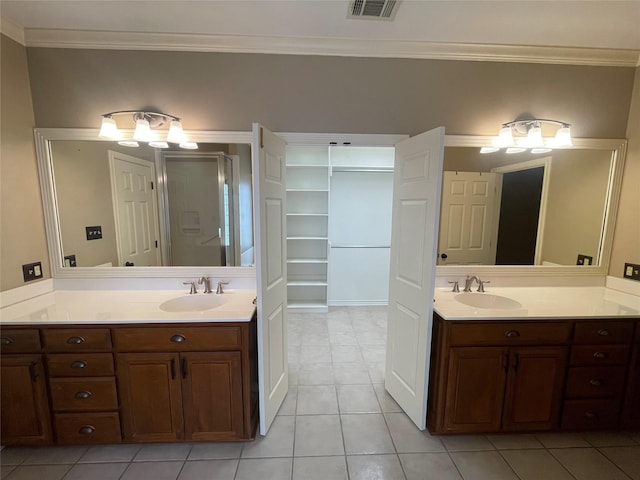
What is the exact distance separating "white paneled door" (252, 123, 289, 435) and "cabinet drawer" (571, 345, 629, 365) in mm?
1961

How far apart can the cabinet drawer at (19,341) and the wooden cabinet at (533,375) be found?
2.43 meters

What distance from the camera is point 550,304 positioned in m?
1.95

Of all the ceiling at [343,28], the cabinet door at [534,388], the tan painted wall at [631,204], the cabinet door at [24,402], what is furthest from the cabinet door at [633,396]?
the cabinet door at [24,402]

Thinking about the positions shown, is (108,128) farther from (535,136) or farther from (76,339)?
(535,136)

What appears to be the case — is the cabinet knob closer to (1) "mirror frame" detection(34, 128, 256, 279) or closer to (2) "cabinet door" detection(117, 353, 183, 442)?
(2) "cabinet door" detection(117, 353, 183, 442)

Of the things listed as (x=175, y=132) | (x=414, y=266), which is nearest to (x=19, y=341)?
(x=175, y=132)

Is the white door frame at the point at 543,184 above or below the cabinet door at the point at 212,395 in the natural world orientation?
above

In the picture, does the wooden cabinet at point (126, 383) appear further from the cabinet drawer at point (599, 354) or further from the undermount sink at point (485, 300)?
the cabinet drawer at point (599, 354)

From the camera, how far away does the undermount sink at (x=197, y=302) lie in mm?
2036

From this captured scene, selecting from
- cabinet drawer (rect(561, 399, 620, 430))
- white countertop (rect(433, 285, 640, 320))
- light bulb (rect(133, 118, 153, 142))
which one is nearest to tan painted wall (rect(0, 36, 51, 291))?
light bulb (rect(133, 118, 153, 142))

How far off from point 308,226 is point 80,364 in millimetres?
2872

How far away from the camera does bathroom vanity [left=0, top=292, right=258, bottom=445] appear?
5.31 feet

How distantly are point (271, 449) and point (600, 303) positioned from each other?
8.17 ft

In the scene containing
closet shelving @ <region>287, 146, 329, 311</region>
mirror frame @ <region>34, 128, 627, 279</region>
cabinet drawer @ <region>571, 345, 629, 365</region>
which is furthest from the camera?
closet shelving @ <region>287, 146, 329, 311</region>
